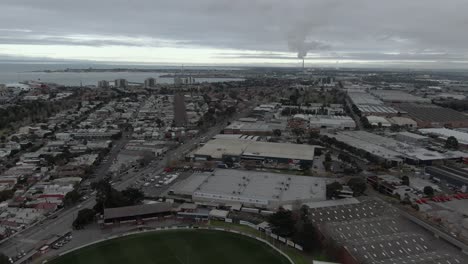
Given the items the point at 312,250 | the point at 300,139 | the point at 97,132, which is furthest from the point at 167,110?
the point at 312,250

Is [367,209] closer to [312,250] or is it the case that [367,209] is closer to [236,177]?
[312,250]

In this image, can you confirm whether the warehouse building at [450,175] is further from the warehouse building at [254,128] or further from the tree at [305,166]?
the warehouse building at [254,128]

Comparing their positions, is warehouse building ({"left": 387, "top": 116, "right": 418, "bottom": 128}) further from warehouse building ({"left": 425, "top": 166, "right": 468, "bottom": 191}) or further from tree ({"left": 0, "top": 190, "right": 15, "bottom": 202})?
tree ({"left": 0, "top": 190, "right": 15, "bottom": 202})

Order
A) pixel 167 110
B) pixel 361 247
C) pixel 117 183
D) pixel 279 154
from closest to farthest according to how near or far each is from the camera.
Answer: pixel 361 247
pixel 117 183
pixel 279 154
pixel 167 110

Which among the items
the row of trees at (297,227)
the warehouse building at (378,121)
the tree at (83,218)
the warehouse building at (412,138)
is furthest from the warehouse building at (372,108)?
the tree at (83,218)

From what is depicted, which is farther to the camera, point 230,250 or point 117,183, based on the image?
point 117,183

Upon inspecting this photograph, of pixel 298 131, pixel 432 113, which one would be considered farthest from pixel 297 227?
pixel 432 113

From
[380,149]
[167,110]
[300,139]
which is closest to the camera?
[380,149]
